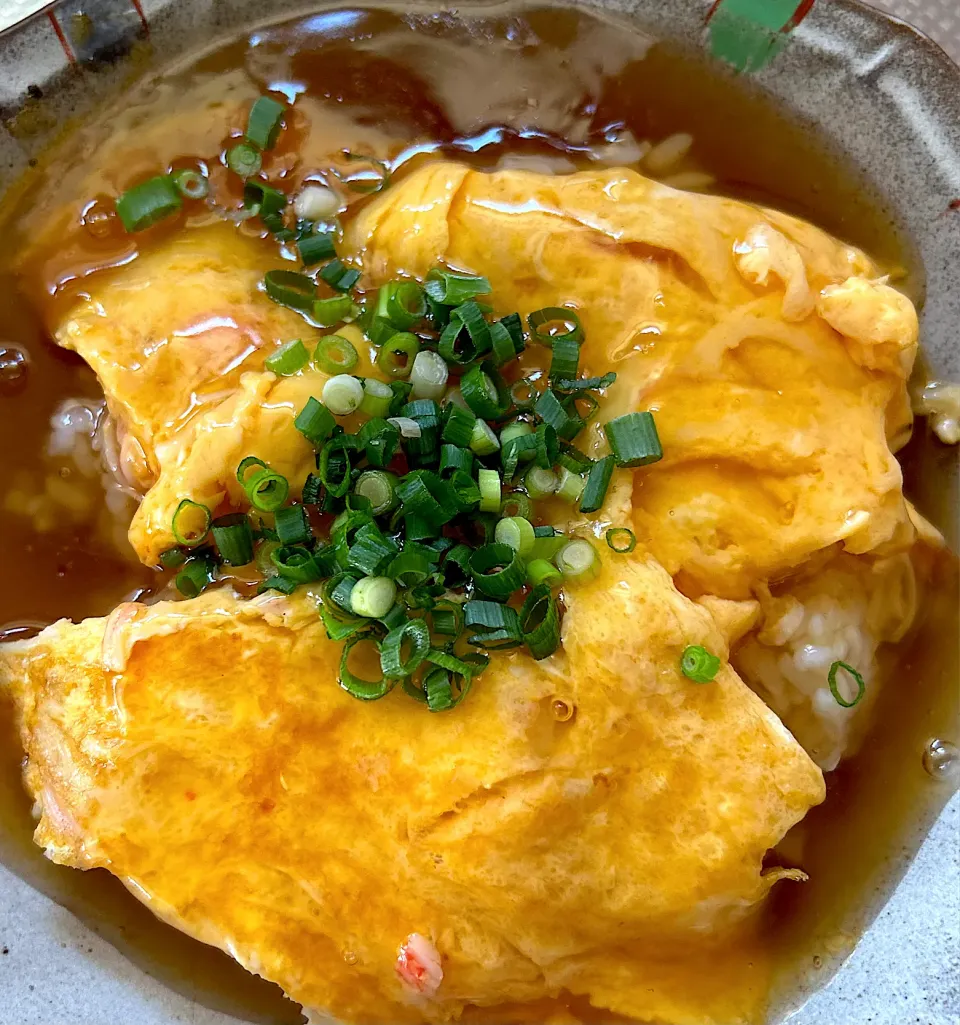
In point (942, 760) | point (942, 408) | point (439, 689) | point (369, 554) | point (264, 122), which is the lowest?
point (942, 760)

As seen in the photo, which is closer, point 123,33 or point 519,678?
point 519,678

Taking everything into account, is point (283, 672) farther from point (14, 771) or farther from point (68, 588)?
point (14, 771)

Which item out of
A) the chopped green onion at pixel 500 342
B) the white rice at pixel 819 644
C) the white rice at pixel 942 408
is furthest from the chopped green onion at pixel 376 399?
the white rice at pixel 942 408

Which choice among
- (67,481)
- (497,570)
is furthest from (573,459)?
(67,481)

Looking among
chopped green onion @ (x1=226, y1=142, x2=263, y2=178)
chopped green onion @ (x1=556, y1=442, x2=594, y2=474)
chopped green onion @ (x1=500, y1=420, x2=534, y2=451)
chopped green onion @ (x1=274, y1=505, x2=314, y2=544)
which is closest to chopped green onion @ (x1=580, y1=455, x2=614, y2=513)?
chopped green onion @ (x1=556, y1=442, x2=594, y2=474)

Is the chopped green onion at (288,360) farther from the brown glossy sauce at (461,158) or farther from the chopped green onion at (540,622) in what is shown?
the chopped green onion at (540,622)

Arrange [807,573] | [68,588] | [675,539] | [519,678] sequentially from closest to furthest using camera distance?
[519,678]
[675,539]
[807,573]
[68,588]

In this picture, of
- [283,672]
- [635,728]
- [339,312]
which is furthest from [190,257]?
[635,728]

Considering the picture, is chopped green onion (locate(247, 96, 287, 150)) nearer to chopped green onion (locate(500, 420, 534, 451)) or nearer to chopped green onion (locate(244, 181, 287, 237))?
chopped green onion (locate(244, 181, 287, 237))

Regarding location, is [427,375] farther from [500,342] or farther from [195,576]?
[195,576]
